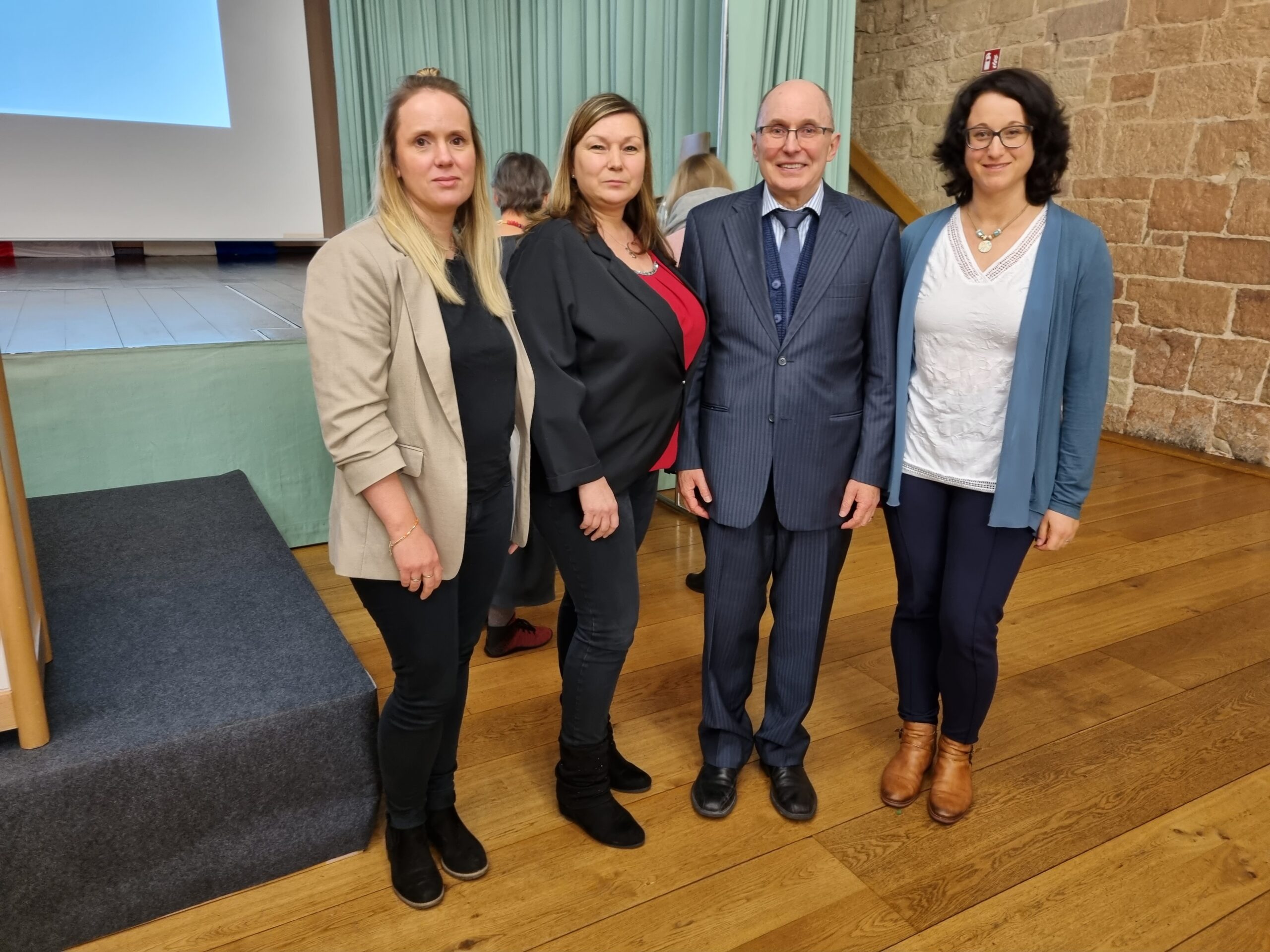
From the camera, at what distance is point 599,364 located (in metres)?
1.48

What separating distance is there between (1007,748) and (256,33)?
6.42 m

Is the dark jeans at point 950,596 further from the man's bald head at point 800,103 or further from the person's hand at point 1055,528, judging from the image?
the man's bald head at point 800,103

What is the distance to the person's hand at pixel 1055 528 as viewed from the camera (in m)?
1.65

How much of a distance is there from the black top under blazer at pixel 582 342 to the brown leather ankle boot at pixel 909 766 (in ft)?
3.02

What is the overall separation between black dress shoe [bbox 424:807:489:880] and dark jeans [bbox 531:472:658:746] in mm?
241

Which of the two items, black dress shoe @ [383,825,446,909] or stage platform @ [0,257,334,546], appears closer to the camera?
black dress shoe @ [383,825,446,909]

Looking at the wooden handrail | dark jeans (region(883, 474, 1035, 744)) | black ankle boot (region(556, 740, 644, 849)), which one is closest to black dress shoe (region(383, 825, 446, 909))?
black ankle boot (region(556, 740, 644, 849))

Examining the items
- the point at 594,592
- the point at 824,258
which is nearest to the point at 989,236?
the point at 824,258

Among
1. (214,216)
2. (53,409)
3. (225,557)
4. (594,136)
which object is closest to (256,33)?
(214,216)

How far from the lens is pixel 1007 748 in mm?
2064

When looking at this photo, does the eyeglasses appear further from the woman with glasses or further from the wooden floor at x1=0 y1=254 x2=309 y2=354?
the wooden floor at x1=0 y1=254 x2=309 y2=354

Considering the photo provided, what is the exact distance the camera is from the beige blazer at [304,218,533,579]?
1205 millimetres

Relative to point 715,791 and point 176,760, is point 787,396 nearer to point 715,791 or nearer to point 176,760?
point 715,791

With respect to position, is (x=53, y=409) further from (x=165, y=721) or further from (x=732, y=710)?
(x=732, y=710)
